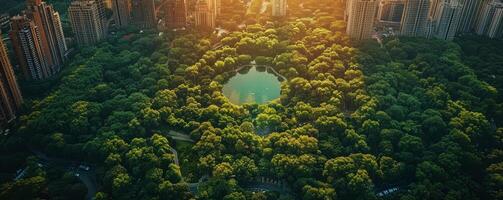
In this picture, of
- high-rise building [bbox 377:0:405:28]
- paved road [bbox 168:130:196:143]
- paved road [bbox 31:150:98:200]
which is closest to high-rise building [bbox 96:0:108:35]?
paved road [bbox 31:150:98:200]

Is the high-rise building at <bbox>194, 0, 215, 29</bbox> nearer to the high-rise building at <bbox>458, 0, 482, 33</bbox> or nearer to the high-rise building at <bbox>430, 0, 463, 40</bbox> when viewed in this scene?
the high-rise building at <bbox>430, 0, 463, 40</bbox>

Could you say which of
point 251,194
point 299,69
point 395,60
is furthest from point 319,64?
point 251,194

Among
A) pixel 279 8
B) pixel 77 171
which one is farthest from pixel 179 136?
pixel 279 8

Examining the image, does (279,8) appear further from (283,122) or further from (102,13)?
(283,122)

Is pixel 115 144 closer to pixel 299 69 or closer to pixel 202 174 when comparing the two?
pixel 202 174

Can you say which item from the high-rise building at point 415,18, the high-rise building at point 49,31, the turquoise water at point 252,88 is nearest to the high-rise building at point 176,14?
the turquoise water at point 252,88

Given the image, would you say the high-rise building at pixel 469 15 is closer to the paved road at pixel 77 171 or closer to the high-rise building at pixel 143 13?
the high-rise building at pixel 143 13
